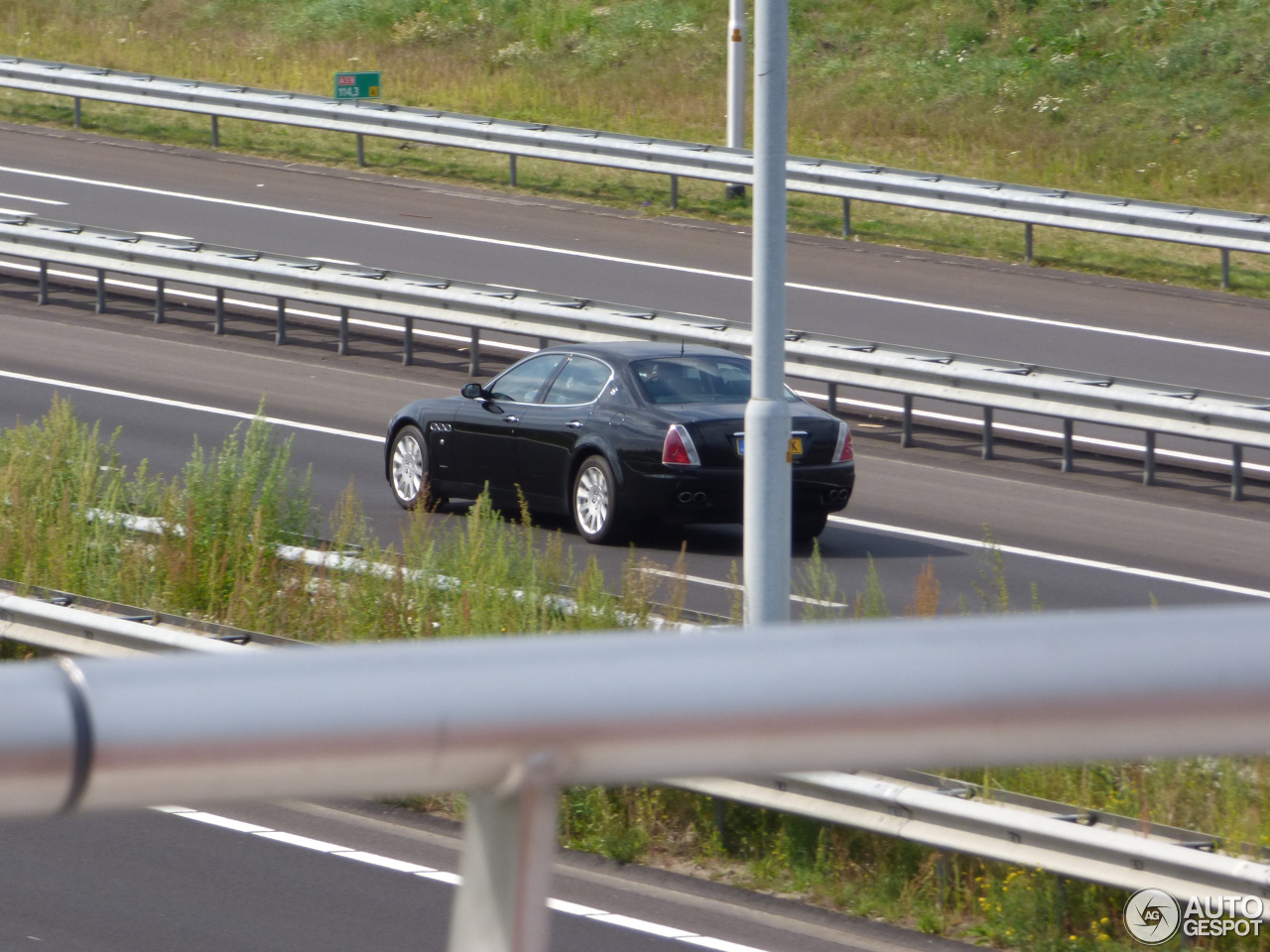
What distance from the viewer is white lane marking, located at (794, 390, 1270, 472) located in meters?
19.0

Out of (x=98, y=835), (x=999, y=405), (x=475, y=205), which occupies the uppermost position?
(x=475, y=205)

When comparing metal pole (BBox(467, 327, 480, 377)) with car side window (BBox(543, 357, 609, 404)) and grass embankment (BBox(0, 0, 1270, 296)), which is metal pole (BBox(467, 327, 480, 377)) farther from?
grass embankment (BBox(0, 0, 1270, 296))

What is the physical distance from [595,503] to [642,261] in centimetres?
1157

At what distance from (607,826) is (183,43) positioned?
125 ft

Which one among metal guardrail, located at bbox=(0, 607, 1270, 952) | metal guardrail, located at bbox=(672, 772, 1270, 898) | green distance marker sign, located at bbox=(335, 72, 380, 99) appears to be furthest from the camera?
green distance marker sign, located at bbox=(335, 72, 380, 99)

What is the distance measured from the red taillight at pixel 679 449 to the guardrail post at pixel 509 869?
1318cm

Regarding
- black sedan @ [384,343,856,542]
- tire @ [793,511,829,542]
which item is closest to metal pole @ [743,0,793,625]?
black sedan @ [384,343,856,542]

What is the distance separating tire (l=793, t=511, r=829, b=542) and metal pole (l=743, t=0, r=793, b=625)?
501cm

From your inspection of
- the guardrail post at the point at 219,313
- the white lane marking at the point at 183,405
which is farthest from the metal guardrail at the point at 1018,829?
the guardrail post at the point at 219,313

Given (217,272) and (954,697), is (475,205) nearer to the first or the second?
(217,272)

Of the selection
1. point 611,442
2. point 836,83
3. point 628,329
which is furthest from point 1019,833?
point 836,83

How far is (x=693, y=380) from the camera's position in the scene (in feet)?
51.2

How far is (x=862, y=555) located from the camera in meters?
15.2

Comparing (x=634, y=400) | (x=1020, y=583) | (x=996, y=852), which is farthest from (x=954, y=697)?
(x=634, y=400)
